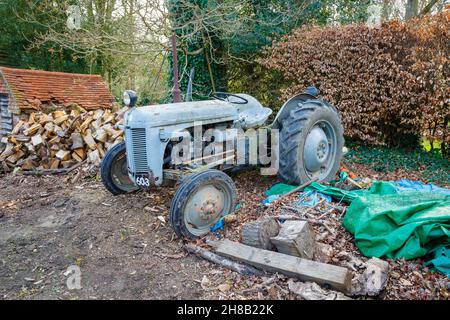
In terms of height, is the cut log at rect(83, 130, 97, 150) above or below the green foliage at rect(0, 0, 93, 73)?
below

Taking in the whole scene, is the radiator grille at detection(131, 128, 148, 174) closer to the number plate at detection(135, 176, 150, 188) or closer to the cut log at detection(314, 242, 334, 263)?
the number plate at detection(135, 176, 150, 188)

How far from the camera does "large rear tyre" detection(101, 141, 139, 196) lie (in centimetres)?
400

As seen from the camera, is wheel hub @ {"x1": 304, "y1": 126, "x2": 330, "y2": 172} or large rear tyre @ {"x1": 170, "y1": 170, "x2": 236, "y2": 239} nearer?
large rear tyre @ {"x1": 170, "y1": 170, "x2": 236, "y2": 239}

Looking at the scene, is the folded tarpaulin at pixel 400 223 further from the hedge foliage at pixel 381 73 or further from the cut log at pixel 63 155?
the cut log at pixel 63 155

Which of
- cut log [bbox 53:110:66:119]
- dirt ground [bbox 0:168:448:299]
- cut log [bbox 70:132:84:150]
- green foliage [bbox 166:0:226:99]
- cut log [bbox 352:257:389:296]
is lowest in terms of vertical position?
dirt ground [bbox 0:168:448:299]

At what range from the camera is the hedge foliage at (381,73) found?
5.34 m

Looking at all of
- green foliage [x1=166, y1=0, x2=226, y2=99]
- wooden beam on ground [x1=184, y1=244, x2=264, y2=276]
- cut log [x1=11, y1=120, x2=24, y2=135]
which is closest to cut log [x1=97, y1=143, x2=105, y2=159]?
cut log [x1=11, y1=120, x2=24, y2=135]

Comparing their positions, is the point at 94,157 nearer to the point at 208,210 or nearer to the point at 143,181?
the point at 143,181

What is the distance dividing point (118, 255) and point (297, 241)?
5.14 feet

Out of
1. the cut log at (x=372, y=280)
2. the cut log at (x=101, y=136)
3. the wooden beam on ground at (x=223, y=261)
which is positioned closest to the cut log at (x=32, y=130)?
the cut log at (x=101, y=136)

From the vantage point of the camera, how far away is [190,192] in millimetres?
2982

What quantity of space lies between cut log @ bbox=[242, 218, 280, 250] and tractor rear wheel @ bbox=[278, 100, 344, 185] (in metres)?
1.19

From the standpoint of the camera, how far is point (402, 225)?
2693 millimetres

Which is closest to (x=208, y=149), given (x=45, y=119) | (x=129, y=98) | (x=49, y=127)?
(x=129, y=98)
